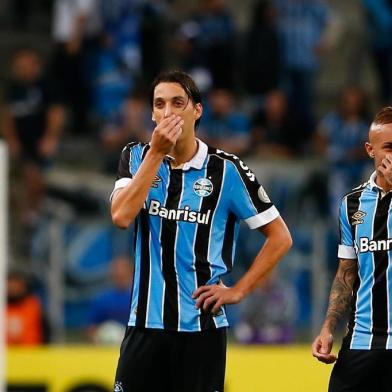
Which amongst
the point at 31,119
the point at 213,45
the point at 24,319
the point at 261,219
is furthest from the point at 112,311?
the point at 261,219

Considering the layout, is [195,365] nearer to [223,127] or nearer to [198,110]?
[198,110]

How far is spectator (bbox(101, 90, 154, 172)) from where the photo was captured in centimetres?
1316

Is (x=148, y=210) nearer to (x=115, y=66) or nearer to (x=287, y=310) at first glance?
(x=287, y=310)

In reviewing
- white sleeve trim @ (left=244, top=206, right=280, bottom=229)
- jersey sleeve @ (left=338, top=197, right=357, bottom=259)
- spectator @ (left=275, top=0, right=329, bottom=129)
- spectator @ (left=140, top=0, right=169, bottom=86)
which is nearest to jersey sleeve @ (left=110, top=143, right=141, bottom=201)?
white sleeve trim @ (left=244, top=206, right=280, bottom=229)

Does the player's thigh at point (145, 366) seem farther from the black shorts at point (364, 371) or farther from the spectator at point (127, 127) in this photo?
the spectator at point (127, 127)

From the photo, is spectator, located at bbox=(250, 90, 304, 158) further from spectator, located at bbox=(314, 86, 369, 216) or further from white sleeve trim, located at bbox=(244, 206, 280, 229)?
white sleeve trim, located at bbox=(244, 206, 280, 229)

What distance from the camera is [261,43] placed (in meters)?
14.1

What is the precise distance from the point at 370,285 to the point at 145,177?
3.59 feet

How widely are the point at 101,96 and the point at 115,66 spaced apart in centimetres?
39

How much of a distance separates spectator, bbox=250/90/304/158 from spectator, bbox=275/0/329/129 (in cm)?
46

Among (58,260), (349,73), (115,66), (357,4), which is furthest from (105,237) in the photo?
(357,4)

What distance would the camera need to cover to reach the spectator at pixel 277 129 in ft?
45.0

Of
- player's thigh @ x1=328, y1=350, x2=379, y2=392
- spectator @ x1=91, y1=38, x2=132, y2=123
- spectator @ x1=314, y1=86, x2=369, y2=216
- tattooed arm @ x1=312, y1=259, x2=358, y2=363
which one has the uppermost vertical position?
spectator @ x1=91, y1=38, x2=132, y2=123

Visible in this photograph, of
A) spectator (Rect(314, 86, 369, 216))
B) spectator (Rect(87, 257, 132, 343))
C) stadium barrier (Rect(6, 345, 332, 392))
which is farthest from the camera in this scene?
spectator (Rect(314, 86, 369, 216))
